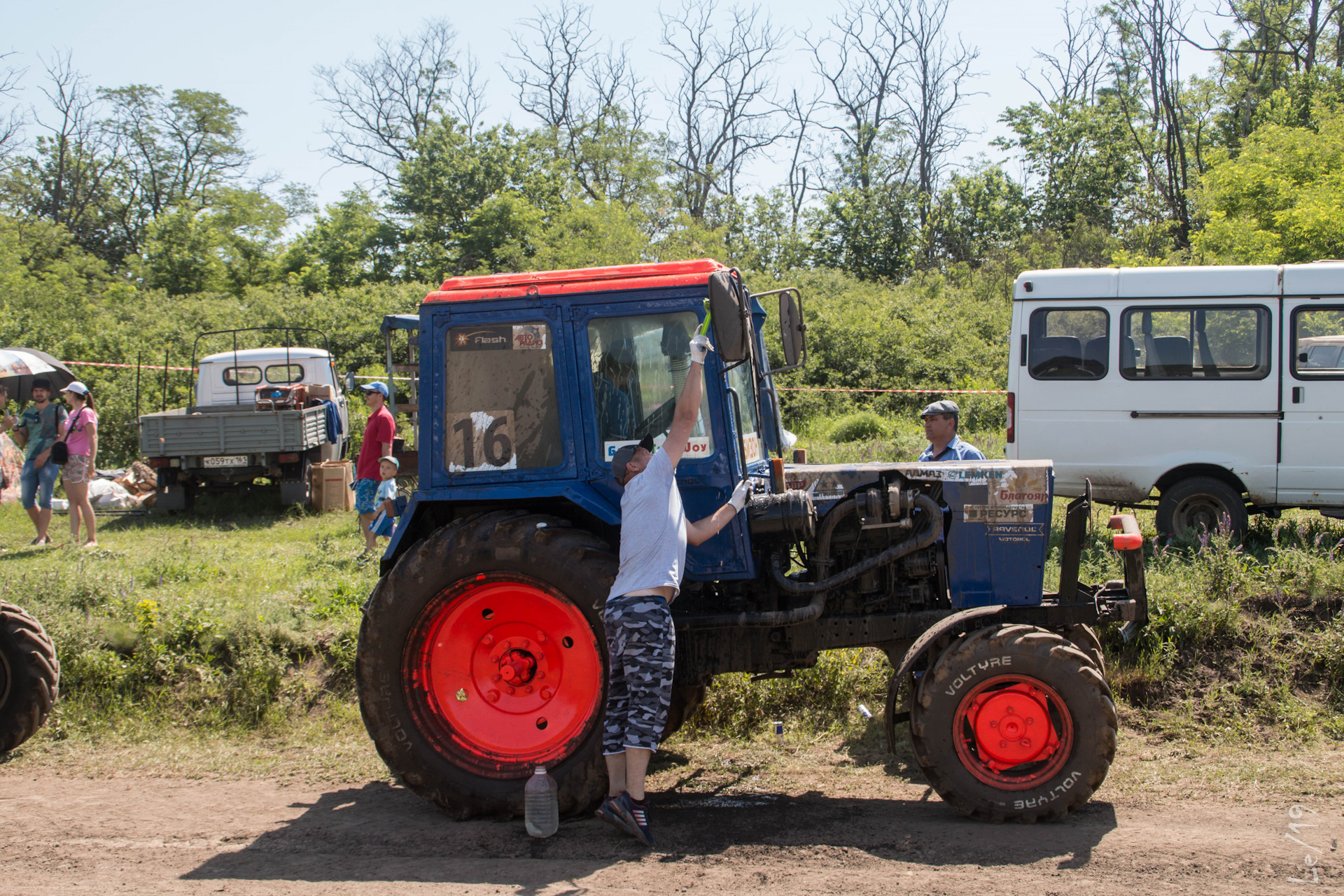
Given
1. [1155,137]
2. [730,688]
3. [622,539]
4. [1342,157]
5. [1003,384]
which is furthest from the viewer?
[1155,137]

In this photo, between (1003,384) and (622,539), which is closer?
(622,539)

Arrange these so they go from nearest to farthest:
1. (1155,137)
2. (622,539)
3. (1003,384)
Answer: (622,539) → (1003,384) → (1155,137)

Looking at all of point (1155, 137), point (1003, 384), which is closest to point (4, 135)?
point (1003, 384)

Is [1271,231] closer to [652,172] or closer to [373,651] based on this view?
[373,651]

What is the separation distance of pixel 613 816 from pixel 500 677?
881mm

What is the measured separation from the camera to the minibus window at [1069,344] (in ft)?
29.4

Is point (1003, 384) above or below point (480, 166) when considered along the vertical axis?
below

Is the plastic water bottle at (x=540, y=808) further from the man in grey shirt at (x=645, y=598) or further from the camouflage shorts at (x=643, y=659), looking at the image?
the camouflage shorts at (x=643, y=659)

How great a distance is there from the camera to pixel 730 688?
625 cm

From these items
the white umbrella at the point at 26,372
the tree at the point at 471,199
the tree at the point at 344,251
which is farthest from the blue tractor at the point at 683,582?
the tree at the point at 344,251

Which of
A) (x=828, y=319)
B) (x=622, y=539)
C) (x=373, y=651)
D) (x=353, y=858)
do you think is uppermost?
(x=828, y=319)

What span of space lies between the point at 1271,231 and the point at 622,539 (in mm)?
13699

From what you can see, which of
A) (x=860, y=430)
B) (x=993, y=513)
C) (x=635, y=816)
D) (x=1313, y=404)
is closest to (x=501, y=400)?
(x=635, y=816)

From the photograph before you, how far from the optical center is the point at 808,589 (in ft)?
15.5
